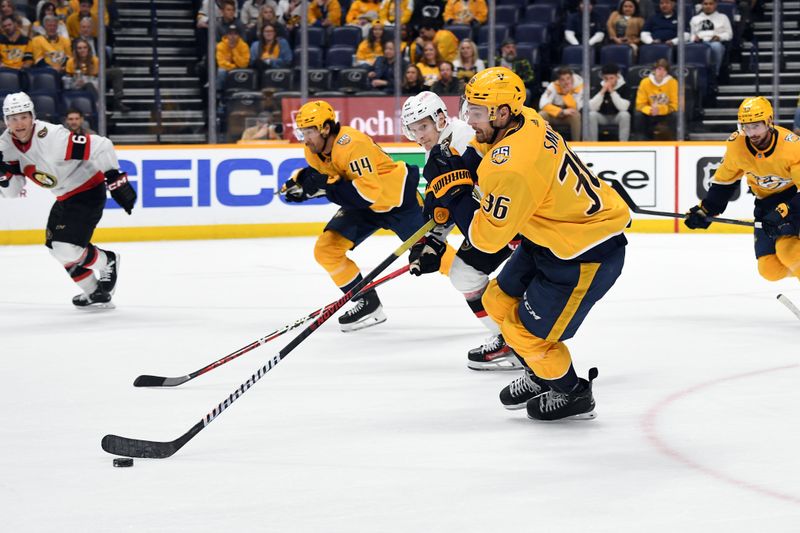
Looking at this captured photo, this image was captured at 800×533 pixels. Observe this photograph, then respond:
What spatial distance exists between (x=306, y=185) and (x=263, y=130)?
17.0ft

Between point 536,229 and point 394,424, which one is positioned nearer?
point 536,229

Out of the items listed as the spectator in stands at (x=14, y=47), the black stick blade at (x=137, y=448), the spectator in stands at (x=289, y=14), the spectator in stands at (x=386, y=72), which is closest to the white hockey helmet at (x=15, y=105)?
the black stick blade at (x=137, y=448)

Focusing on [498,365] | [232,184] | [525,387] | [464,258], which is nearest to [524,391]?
[525,387]

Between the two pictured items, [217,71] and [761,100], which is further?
[217,71]

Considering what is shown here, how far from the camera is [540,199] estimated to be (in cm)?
350

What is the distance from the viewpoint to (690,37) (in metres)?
10.9

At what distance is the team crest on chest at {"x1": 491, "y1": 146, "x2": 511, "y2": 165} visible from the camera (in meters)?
3.45

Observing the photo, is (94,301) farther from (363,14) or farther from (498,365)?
(363,14)

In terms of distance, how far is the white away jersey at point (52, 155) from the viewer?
6.37m

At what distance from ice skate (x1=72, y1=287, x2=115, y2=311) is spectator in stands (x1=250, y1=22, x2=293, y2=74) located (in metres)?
4.39

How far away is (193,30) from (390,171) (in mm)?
5453

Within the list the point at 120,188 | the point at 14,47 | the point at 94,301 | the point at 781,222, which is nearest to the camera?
the point at 781,222

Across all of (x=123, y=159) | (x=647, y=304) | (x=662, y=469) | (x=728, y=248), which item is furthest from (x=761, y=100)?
(x=123, y=159)

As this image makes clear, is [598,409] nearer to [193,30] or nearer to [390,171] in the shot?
[390,171]
